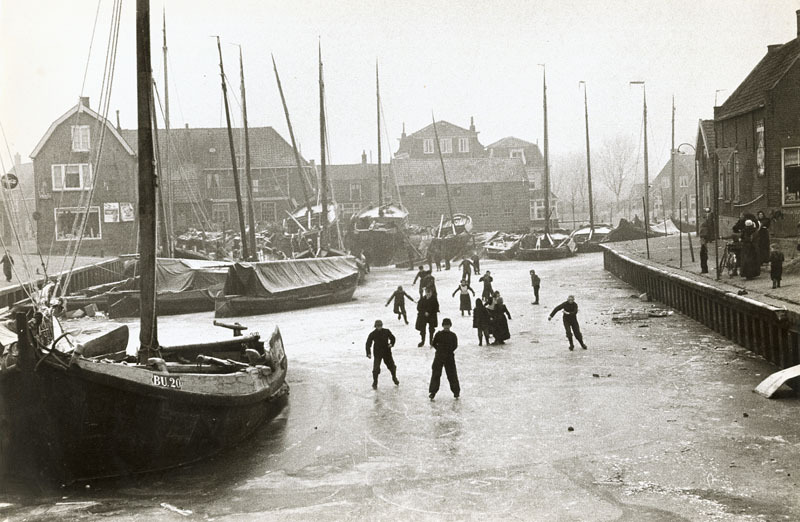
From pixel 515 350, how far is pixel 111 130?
121 feet

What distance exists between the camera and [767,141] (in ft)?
88.5

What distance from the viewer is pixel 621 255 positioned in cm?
3922

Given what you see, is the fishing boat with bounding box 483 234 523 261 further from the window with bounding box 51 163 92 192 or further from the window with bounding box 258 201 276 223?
the window with bounding box 51 163 92 192

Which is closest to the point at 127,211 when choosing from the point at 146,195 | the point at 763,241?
the point at 763,241

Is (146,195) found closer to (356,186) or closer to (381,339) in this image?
(381,339)

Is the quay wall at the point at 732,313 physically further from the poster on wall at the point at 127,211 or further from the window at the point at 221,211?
the window at the point at 221,211

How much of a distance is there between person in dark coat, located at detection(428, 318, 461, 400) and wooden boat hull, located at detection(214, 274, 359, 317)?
1662 centimetres

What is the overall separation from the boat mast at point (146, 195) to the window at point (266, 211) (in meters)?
54.0

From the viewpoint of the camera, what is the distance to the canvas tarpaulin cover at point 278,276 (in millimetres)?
31609

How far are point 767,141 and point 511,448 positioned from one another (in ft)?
62.5

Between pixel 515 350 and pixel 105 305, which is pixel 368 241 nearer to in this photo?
pixel 105 305

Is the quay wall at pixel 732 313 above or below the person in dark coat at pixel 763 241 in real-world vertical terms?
below

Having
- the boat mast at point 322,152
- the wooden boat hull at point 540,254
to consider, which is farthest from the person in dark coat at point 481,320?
the wooden boat hull at point 540,254

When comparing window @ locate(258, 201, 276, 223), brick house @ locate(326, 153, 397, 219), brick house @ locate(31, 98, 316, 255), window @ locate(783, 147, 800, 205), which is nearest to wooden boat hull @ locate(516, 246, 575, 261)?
brick house @ locate(31, 98, 316, 255)
